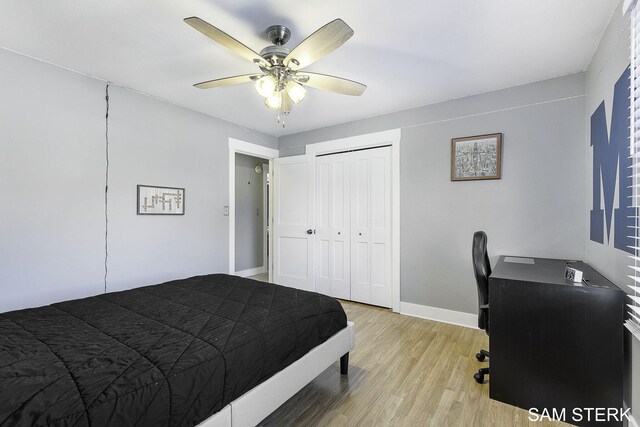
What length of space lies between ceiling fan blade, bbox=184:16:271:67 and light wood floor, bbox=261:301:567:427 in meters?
2.24

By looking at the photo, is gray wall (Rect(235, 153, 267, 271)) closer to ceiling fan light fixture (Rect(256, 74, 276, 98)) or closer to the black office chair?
ceiling fan light fixture (Rect(256, 74, 276, 98))

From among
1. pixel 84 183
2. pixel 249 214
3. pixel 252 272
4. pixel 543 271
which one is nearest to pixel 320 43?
pixel 543 271

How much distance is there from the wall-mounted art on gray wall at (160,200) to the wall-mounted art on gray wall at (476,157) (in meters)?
3.15

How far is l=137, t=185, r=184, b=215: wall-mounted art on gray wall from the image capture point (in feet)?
10.3

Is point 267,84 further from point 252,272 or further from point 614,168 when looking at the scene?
point 252,272

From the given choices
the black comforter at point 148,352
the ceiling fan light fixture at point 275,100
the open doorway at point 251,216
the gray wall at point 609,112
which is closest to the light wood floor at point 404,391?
the black comforter at point 148,352

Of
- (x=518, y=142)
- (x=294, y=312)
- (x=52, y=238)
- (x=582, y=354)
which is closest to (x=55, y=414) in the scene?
(x=294, y=312)

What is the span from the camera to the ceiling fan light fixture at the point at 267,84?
6.82 ft

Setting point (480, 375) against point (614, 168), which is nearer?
point (614, 168)

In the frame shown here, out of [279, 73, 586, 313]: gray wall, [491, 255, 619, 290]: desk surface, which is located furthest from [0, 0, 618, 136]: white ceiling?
[491, 255, 619, 290]: desk surface

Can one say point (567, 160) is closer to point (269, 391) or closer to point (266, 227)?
point (269, 391)

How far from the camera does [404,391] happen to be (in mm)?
2062

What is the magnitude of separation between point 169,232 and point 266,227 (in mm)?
2699

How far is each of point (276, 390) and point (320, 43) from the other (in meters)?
1.95
